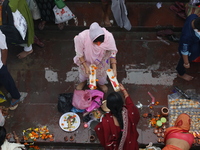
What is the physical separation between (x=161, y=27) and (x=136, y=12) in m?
0.71

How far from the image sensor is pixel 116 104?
3.01 metres

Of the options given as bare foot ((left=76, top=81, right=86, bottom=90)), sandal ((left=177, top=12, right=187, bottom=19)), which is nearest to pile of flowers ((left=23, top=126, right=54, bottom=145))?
bare foot ((left=76, top=81, right=86, bottom=90))

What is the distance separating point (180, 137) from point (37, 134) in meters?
2.43

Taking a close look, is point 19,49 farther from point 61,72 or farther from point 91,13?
point 91,13

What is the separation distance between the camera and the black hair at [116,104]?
299 centimetres

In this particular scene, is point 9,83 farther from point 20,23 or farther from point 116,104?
point 116,104

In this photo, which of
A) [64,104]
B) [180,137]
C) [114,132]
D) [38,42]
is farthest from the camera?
[38,42]

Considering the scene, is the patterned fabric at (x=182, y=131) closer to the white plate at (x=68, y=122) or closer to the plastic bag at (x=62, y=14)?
the white plate at (x=68, y=122)

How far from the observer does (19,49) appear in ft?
17.5

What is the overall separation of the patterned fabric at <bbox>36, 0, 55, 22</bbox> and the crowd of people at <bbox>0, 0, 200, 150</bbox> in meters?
0.44

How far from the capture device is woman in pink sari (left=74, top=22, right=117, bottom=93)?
10.9 feet

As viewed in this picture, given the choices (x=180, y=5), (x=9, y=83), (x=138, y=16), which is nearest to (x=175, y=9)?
(x=180, y=5)

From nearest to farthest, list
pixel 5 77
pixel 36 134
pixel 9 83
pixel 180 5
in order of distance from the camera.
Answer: pixel 5 77 < pixel 9 83 < pixel 36 134 < pixel 180 5

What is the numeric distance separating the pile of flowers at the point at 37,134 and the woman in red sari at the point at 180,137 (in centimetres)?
202
